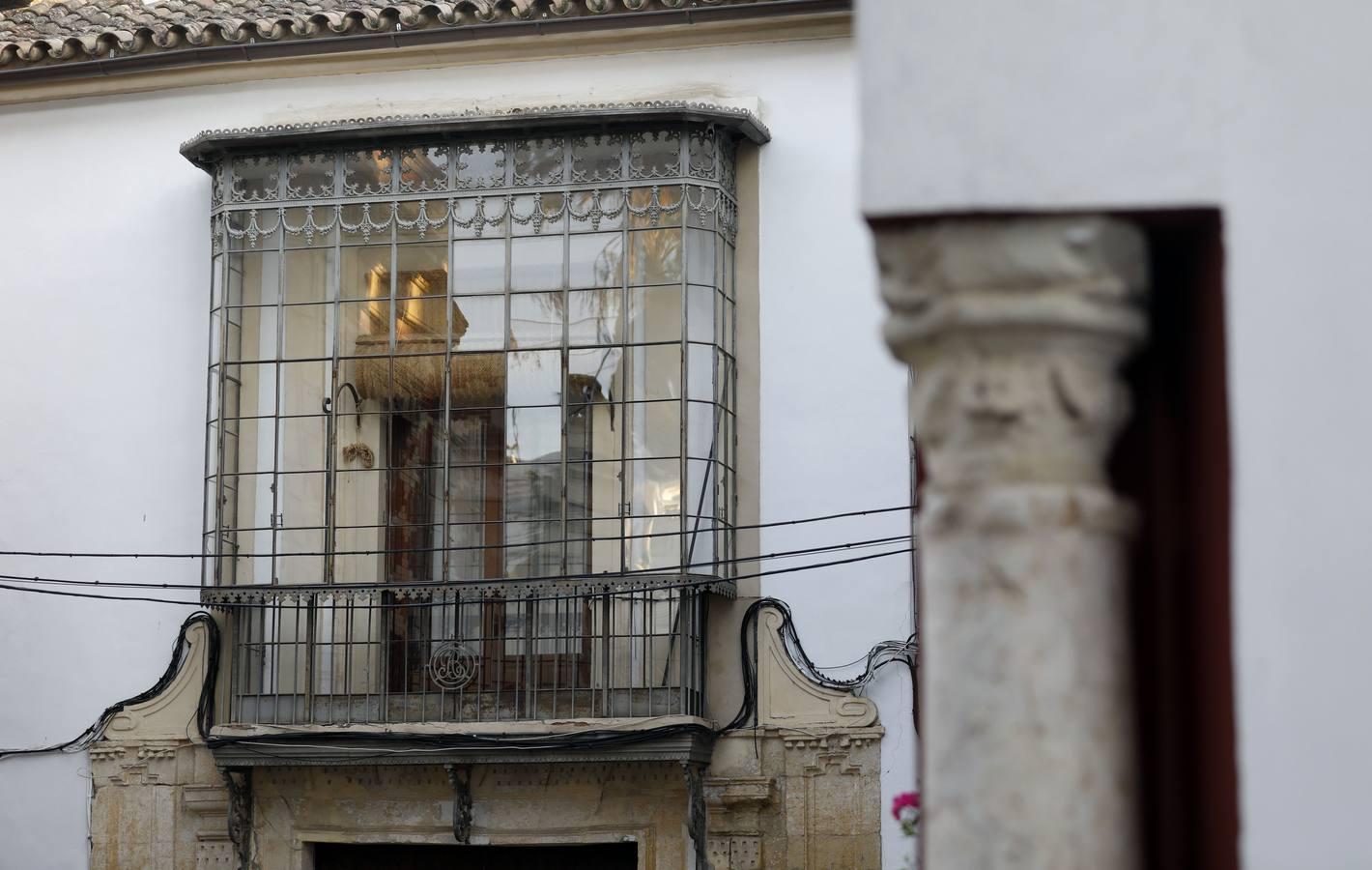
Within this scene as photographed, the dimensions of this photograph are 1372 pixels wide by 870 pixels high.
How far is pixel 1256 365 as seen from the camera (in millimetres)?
2725

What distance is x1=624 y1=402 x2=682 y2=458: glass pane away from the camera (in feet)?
35.5

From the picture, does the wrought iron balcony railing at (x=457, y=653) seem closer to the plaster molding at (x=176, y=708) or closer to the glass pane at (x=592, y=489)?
the plaster molding at (x=176, y=708)

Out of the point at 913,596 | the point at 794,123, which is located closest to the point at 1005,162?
the point at 913,596

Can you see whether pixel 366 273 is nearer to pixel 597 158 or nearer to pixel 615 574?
pixel 597 158

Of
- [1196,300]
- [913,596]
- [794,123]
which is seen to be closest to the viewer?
[1196,300]

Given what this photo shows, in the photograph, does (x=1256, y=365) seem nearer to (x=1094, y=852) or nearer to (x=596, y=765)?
(x=1094, y=852)

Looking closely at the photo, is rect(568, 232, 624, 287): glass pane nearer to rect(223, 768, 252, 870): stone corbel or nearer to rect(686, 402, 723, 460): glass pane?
rect(686, 402, 723, 460): glass pane

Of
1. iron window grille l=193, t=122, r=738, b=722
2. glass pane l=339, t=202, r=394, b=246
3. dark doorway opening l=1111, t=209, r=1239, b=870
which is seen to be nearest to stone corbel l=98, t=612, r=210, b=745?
iron window grille l=193, t=122, r=738, b=722

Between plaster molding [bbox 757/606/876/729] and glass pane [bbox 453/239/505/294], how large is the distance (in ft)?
7.97

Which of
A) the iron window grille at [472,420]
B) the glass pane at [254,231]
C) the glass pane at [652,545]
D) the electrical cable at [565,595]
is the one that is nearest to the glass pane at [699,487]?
the iron window grille at [472,420]

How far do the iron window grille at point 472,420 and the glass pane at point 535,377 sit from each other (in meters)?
0.02

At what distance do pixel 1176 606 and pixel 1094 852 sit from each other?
0.41 meters

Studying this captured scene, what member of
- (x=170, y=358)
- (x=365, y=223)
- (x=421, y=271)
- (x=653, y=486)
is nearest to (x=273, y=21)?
(x=365, y=223)

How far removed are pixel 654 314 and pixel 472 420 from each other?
127 centimetres
